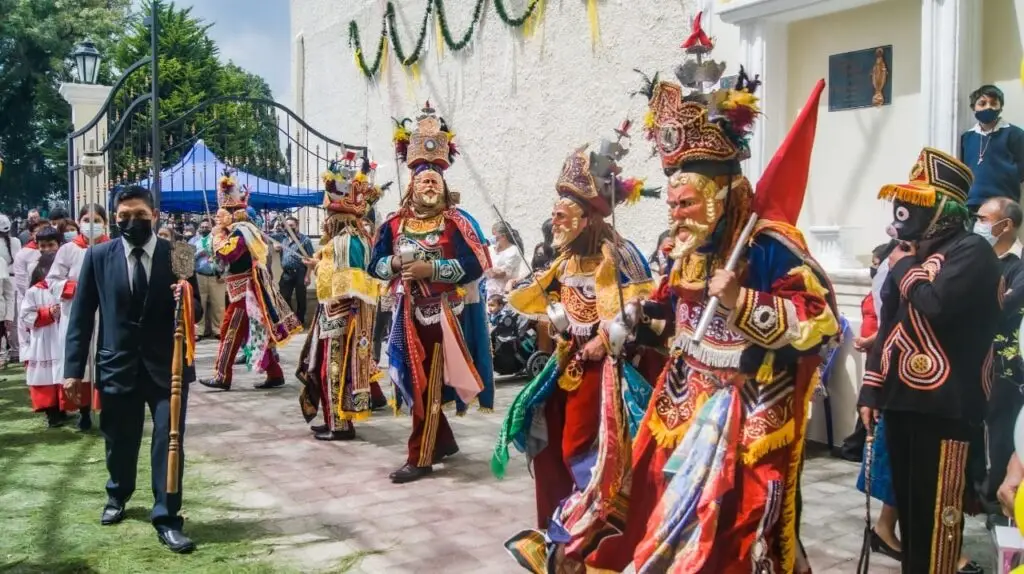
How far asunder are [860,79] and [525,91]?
595 cm

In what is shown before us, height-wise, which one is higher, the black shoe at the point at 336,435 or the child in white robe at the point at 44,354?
the child in white robe at the point at 44,354

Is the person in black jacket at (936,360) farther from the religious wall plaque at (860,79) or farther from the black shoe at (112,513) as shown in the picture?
the black shoe at (112,513)

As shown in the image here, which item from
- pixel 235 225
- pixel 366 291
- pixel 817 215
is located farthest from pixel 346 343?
pixel 817 215

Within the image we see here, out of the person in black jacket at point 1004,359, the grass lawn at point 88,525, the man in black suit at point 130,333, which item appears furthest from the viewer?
the man in black suit at point 130,333

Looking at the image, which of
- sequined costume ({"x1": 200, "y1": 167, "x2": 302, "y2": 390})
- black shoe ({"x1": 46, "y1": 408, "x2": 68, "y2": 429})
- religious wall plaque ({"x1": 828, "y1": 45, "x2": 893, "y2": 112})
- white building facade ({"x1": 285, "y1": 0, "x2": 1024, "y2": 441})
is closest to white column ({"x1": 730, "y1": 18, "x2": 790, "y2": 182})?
white building facade ({"x1": 285, "y1": 0, "x2": 1024, "y2": 441})

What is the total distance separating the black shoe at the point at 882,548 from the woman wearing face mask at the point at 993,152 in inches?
104

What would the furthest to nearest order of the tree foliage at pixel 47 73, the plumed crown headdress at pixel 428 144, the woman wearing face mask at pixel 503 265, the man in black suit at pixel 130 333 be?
the tree foliage at pixel 47 73, the woman wearing face mask at pixel 503 265, the plumed crown headdress at pixel 428 144, the man in black suit at pixel 130 333

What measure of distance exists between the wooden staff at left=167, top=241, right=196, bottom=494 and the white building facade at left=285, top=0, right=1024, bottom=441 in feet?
12.6

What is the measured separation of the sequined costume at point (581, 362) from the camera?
4234 mm

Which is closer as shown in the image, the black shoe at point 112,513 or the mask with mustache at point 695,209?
the mask with mustache at point 695,209

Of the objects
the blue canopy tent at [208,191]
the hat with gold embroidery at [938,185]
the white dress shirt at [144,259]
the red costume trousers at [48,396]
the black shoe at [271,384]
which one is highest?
the blue canopy tent at [208,191]

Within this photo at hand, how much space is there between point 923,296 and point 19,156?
1345 inches

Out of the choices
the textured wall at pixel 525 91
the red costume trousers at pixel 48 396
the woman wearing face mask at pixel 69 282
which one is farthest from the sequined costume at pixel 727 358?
the red costume trousers at pixel 48 396

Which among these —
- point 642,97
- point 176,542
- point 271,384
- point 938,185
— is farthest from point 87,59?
point 938,185
